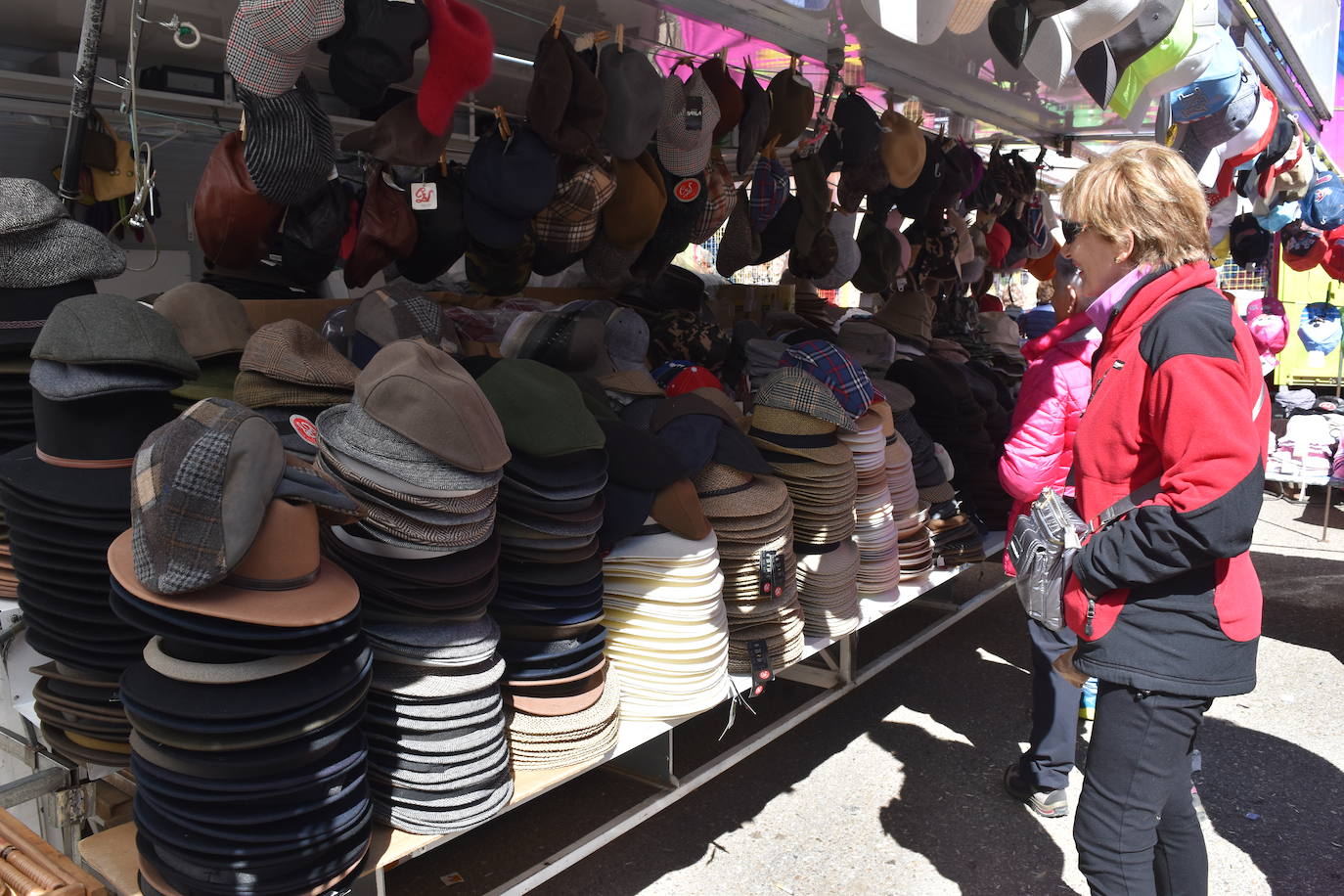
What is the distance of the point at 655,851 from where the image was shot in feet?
10.8

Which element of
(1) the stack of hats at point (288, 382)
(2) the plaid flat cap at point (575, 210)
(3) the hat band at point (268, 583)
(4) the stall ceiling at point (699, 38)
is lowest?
(3) the hat band at point (268, 583)

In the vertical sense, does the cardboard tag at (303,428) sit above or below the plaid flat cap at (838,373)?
above

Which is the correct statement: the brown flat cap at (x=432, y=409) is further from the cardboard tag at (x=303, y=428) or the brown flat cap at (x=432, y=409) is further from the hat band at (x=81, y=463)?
the hat band at (x=81, y=463)

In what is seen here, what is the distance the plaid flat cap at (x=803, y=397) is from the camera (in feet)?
10.6

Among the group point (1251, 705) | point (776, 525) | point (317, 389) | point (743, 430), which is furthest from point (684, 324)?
point (1251, 705)

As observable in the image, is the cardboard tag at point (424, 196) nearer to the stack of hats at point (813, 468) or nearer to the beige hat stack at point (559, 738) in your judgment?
the stack of hats at point (813, 468)

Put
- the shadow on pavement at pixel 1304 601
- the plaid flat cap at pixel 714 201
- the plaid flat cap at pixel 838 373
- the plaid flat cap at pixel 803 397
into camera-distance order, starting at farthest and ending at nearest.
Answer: the shadow on pavement at pixel 1304 601
the plaid flat cap at pixel 714 201
the plaid flat cap at pixel 838 373
the plaid flat cap at pixel 803 397

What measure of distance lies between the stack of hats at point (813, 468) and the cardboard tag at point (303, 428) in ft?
4.96

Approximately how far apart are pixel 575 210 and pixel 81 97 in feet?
4.61

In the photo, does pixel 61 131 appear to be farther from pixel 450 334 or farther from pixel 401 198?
pixel 450 334

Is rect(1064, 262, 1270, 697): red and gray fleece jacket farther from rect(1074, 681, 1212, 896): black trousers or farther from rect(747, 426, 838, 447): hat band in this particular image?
rect(747, 426, 838, 447): hat band

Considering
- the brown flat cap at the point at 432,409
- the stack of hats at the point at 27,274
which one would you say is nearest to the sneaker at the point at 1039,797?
the brown flat cap at the point at 432,409

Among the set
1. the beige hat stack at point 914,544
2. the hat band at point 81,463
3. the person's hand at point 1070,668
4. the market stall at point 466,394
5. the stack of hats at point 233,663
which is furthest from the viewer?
the beige hat stack at point 914,544

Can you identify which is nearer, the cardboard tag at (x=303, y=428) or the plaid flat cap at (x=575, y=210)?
the cardboard tag at (x=303, y=428)
